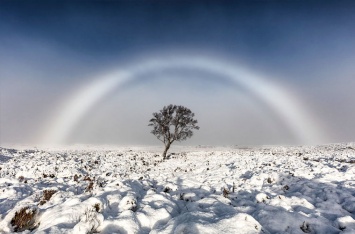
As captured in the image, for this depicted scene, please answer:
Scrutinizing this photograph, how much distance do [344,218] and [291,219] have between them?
3.84 feet

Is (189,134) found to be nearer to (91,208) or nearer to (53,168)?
(53,168)

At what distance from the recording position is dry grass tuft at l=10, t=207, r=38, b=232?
16.7 ft

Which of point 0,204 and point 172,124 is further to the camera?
point 172,124

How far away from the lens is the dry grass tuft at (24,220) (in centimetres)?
509

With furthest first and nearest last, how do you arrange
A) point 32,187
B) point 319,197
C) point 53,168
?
point 53,168 → point 32,187 → point 319,197

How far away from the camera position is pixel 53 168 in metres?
15.2

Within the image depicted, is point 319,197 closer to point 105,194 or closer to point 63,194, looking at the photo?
point 105,194

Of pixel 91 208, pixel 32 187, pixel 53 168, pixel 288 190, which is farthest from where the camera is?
pixel 53 168

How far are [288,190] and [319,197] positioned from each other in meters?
1.45

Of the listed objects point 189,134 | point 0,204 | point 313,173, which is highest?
point 189,134

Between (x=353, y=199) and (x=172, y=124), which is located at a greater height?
(x=172, y=124)

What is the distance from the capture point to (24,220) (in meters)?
5.21

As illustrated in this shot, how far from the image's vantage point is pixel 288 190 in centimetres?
897

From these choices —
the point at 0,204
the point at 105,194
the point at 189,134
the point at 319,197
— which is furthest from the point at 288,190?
the point at 189,134
